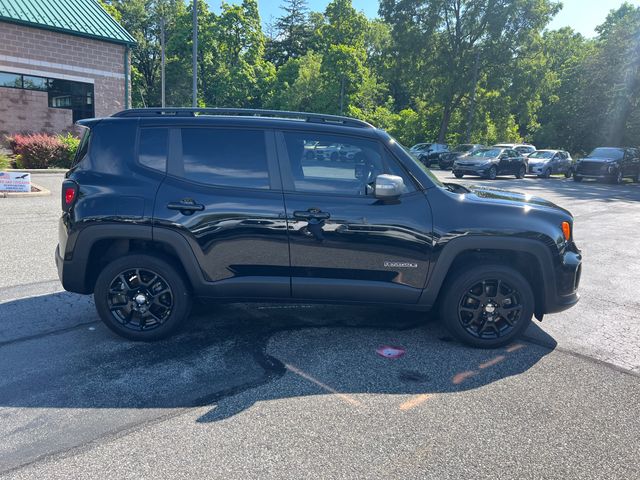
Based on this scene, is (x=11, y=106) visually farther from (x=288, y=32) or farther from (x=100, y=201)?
(x=288, y=32)

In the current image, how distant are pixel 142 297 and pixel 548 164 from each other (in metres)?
27.6

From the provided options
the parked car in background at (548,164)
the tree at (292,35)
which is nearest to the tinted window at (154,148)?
the parked car in background at (548,164)

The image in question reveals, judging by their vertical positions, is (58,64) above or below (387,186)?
above

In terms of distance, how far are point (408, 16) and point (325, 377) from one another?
3733 centimetres

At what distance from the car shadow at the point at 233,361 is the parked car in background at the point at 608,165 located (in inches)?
914

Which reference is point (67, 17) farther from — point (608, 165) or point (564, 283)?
point (608, 165)

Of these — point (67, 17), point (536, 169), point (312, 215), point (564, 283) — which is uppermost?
point (67, 17)

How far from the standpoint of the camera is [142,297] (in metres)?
4.12

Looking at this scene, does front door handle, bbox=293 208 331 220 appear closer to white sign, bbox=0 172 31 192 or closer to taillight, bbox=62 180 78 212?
taillight, bbox=62 180 78 212

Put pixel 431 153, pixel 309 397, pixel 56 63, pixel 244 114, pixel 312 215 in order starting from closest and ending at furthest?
pixel 309 397
pixel 312 215
pixel 244 114
pixel 56 63
pixel 431 153

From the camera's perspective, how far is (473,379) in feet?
12.0

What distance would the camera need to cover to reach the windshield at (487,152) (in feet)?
78.0

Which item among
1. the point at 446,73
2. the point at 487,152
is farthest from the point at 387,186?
the point at 446,73

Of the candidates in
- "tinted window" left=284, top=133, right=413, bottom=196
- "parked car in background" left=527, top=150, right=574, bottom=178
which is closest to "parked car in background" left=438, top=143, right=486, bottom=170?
"parked car in background" left=527, top=150, right=574, bottom=178
